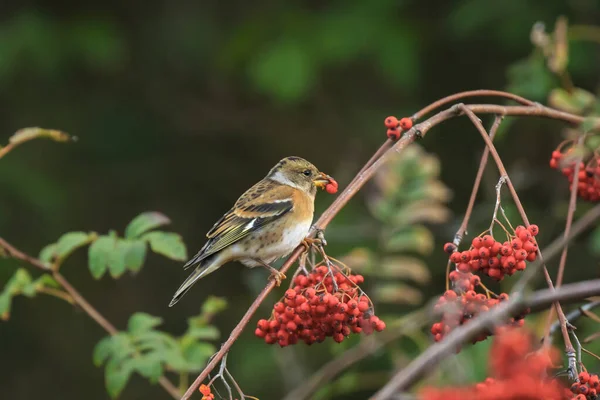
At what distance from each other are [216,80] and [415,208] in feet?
13.2

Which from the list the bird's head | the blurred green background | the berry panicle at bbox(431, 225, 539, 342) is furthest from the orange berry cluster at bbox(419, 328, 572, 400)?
the blurred green background

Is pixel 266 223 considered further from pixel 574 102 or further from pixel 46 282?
pixel 574 102

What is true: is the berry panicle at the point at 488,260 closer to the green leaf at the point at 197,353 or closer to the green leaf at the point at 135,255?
the green leaf at the point at 135,255

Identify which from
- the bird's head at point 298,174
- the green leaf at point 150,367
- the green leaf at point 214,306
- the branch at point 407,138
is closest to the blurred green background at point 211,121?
the bird's head at point 298,174

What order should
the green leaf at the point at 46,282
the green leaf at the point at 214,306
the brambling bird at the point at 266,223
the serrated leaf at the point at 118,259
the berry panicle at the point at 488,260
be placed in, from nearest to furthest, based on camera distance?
the berry panicle at the point at 488,260 < the serrated leaf at the point at 118,259 < the green leaf at the point at 46,282 < the green leaf at the point at 214,306 < the brambling bird at the point at 266,223

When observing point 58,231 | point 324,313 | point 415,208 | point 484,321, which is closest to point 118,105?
point 58,231

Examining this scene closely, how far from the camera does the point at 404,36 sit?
240 inches

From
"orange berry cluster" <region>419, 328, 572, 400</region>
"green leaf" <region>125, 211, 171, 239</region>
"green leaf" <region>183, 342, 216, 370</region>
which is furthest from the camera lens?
"green leaf" <region>183, 342, 216, 370</region>

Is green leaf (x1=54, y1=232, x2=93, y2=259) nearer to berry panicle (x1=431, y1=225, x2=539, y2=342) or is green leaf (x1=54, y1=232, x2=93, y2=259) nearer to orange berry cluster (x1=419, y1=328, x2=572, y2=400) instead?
berry panicle (x1=431, y1=225, x2=539, y2=342)

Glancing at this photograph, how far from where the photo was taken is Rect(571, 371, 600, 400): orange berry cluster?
5.88 feet

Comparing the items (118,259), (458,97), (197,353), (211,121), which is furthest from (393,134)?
(211,121)

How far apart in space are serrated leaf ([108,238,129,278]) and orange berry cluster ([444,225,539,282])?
3.66ft

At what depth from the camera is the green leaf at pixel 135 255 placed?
108 inches

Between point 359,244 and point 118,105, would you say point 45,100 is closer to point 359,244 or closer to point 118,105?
point 118,105
